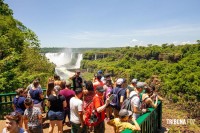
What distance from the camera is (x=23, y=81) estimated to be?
17438 millimetres

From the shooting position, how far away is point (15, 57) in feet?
56.2

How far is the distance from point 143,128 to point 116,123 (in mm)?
1091

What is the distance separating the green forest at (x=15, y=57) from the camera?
609 inches

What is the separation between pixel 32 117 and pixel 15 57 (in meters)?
12.6

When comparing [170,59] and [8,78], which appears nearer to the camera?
[8,78]

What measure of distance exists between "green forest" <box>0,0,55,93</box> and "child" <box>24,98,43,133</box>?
9.12 meters

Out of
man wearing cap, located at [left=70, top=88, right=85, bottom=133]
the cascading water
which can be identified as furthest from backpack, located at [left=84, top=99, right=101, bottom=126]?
the cascading water

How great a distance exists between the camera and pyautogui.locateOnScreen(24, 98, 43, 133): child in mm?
5449

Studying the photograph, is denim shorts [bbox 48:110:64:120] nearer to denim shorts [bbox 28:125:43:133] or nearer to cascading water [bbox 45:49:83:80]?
denim shorts [bbox 28:125:43:133]

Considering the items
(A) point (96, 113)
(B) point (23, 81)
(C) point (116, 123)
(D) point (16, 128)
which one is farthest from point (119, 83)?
(B) point (23, 81)

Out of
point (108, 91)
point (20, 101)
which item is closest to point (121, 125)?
point (20, 101)

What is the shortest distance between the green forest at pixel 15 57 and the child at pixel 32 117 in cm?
912

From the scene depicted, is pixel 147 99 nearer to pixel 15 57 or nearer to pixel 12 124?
pixel 12 124

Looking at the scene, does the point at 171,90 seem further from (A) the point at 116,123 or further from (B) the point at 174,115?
(A) the point at 116,123
